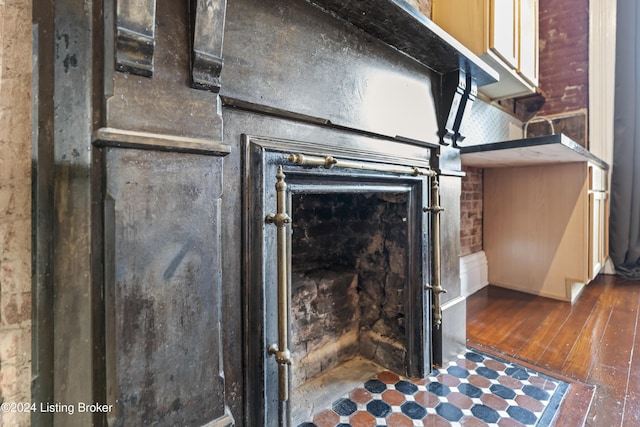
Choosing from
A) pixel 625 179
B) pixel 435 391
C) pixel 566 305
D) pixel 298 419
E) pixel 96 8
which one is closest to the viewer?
pixel 96 8

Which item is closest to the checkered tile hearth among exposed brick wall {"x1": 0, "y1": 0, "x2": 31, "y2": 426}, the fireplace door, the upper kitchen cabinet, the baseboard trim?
the fireplace door

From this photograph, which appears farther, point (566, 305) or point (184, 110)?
point (566, 305)

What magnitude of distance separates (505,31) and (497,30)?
17 cm

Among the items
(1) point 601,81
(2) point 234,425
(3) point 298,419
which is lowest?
(3) point 298,419

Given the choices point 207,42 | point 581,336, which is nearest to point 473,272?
point 581,336

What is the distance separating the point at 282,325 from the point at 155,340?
350 mm

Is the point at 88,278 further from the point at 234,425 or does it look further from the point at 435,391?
the point at 435,391

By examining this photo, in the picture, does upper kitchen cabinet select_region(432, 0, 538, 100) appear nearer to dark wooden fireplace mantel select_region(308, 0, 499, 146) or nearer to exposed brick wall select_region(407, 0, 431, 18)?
exposed brick wall select_region(407, 0, 431, 18)

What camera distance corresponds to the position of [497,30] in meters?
1.91

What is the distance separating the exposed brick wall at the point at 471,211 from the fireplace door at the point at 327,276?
4.56 feet

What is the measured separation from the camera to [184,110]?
2.41ft

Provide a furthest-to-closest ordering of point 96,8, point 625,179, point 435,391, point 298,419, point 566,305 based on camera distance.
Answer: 1. point 625,179
2. point 566,305
3. point 435,391
4. point 298,419
5. point 96,8

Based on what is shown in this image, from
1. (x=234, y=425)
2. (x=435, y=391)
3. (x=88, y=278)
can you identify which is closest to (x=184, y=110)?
(x=88, y=278)

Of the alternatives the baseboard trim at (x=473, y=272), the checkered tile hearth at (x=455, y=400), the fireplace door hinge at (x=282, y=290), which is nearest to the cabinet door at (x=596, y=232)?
the baseboard trim at (x=473, y=272)
